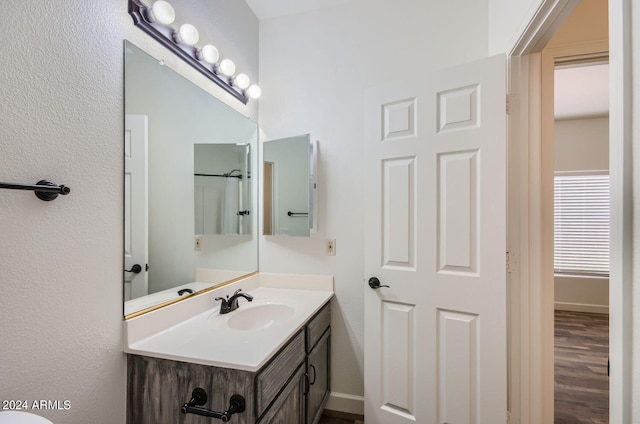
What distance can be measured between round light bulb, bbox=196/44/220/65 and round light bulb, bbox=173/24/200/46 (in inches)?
3.9

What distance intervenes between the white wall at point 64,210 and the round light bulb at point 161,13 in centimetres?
10

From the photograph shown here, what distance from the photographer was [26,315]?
0.81m

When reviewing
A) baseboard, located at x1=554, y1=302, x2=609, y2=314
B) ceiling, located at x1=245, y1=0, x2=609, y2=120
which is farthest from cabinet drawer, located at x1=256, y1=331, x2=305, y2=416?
baseboard, located at x1=554, y1=302, x2=609, y2=314

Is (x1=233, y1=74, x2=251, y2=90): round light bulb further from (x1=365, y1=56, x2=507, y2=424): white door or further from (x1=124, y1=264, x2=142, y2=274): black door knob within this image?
(x1=124, y1=264, x2=142, y2=274): black door knob

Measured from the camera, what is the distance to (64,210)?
35.9 inches

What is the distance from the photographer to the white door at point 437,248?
1.38 metres

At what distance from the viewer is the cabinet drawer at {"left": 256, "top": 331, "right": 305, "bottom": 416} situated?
103 centimetres

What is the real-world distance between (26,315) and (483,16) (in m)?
2.50

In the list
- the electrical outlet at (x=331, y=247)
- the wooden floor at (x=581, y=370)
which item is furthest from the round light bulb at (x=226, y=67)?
the wooden floor at (x=581, y=370)

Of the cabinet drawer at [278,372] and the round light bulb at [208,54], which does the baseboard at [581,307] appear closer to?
the cabinet drawer at [278,372]

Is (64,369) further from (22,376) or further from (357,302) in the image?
(357,302)

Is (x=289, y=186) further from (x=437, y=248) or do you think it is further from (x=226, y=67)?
(x=437, y=248)

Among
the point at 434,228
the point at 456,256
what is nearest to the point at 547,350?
the point at 456,256

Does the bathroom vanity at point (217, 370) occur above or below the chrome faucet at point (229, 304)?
below
